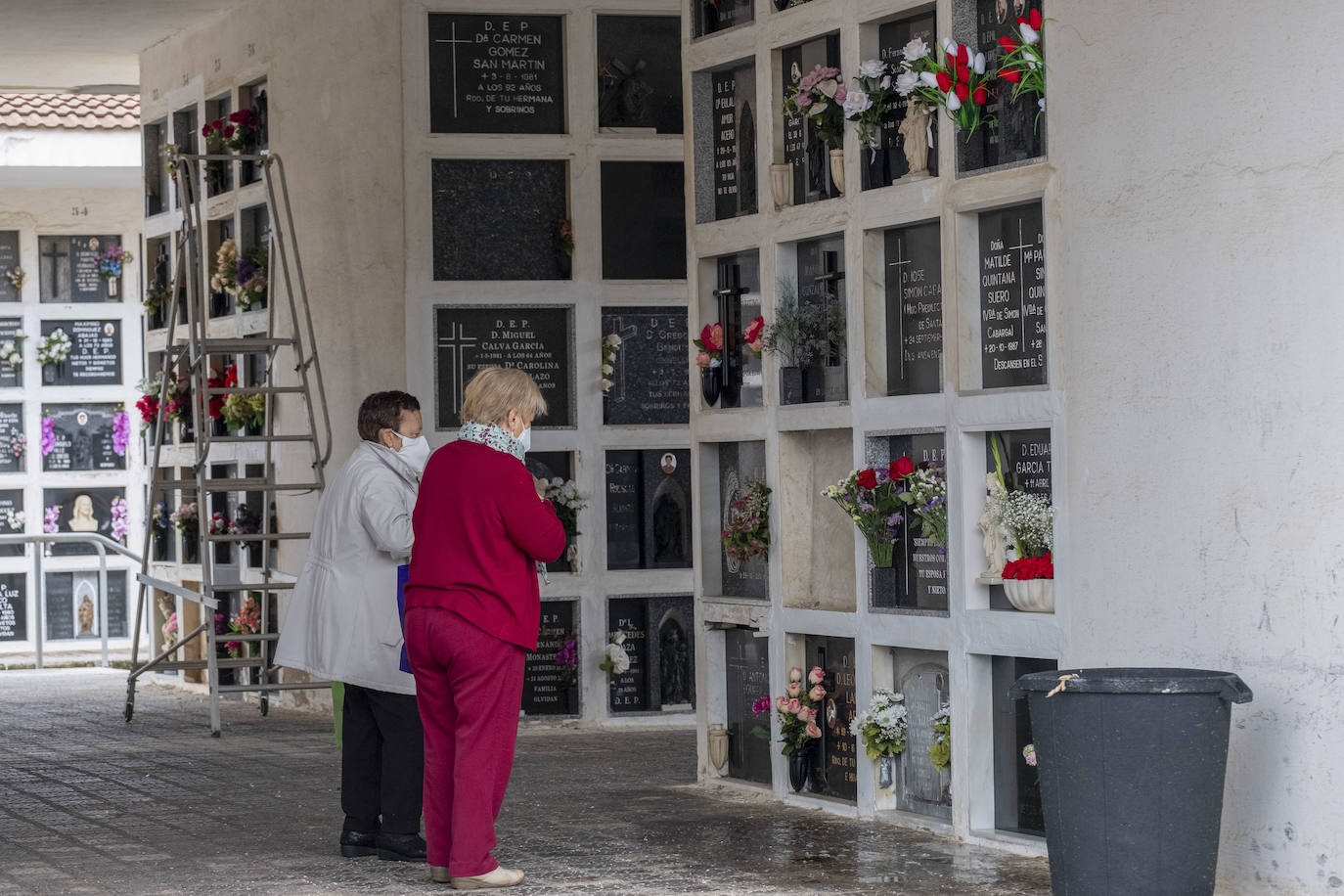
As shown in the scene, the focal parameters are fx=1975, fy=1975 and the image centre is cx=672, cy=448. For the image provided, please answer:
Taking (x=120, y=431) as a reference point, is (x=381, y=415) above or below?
below

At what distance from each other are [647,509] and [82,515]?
544cm

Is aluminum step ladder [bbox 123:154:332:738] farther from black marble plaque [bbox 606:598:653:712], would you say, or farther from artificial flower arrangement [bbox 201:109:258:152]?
black marble plaque [bbox 606:598:653:712]

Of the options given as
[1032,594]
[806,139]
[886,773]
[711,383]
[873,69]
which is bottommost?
[886,773]

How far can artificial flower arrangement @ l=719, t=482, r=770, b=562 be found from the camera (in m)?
6.15

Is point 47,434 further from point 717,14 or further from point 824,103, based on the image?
point 824,103

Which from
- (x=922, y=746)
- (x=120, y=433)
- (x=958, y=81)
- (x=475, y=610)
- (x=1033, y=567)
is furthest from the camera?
(x=120, y=433)

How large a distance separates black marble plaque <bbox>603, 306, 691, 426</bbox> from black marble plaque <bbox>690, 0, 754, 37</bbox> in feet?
6.95

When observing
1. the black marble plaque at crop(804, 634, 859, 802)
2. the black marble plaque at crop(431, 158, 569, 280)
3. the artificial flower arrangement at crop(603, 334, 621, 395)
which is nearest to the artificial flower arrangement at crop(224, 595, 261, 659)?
the black marble plaque at crop(431, 158, 569, 280)

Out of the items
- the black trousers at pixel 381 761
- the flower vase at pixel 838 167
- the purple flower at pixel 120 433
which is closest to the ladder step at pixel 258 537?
the black trousers at pixel 381 761

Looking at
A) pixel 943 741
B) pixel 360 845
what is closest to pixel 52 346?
pixel 360 845

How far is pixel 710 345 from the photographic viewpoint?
253 inches

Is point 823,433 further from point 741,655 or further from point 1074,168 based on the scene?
point 1074,168

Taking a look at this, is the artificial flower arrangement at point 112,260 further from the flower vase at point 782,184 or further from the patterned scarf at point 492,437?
the patterned scarf at point 492,437

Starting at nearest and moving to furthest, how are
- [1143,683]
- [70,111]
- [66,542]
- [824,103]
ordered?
[1143,683] → [824,103] → [70,111] → [66,542]
